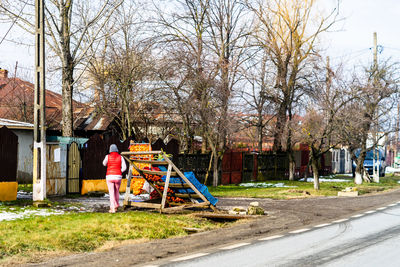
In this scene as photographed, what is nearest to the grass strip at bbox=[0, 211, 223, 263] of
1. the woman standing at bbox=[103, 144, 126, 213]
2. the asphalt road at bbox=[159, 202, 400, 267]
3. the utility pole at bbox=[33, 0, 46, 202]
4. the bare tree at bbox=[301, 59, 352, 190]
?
the woman standing at bbox=[103, 144, 126, 213]

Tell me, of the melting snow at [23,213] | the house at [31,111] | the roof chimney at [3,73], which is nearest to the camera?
the melting snow at [23,213]

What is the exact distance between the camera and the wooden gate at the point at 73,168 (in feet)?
65.4

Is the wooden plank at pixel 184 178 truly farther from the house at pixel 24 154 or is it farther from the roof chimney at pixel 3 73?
the roof chimney at pixel 3 73

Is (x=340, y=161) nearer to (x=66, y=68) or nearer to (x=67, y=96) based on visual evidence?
(x=67, y=96)

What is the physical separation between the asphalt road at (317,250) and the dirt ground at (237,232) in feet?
1.46

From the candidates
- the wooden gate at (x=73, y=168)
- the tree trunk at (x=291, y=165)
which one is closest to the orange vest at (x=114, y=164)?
the wooden gate at (x=73, y=168)

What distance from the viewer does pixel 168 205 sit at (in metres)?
14.9

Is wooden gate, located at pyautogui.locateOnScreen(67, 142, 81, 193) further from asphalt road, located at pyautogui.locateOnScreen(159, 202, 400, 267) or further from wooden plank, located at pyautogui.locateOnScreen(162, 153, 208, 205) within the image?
asphalt road, located at pyautogui.locateOnScreen(159, 202, 400, 267)

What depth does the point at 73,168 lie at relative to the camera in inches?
790

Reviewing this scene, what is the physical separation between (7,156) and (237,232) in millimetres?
8425

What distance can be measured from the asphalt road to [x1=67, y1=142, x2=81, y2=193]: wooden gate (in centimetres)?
1023

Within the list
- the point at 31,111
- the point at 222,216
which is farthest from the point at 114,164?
the point at 31,111

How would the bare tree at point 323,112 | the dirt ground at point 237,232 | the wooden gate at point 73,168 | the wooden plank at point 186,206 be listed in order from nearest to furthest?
the dirt ground at point 237,232 → the wooden plank at point 186,206 → the wooden gate at point 73,168 → the bare tree at point 323,112

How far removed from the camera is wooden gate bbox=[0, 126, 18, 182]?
648 inches
